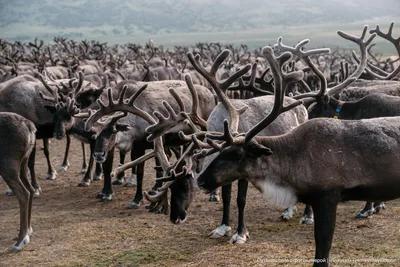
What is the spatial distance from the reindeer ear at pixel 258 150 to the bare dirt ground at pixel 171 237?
4.57 ft

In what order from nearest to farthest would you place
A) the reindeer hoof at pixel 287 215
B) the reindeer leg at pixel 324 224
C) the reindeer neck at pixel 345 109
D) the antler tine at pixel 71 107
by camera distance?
the reindeer leg at pixel 324 224
the reindeer hoof at pixel 287 215
the reindeer neck at pixel 345 109
the antler tine at pixel 71 107

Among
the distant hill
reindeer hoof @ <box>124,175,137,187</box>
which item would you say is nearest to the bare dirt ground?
reindeer hoof @ <box>124,175,137,187</box>

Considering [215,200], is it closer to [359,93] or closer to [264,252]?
[264,252]

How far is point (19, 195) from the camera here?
6203 mm

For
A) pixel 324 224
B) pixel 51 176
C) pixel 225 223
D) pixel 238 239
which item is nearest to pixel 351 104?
pixel 225 223

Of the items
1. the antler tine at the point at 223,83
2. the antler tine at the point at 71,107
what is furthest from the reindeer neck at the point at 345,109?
the antler tine at the point at 71,107

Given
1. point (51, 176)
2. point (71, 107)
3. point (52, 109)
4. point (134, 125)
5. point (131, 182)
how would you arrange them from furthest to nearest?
1. point (51, 176)
2. point (131, 182)
3. point (52, 109)
4. point (71, 107)
5. point (134, 125)

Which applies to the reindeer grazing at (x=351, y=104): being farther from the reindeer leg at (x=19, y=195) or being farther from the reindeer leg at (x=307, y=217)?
the reindeer leg at (x=19, y=195)

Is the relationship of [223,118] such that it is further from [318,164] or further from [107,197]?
[107,197]

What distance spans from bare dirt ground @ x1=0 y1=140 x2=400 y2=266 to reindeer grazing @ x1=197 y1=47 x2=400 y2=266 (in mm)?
998

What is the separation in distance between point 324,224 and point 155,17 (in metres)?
182

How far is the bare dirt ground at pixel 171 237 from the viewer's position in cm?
568

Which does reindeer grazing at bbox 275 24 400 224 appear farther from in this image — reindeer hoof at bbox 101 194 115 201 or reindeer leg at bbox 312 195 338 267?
reindeer hoof at bbox 101 194 115 201

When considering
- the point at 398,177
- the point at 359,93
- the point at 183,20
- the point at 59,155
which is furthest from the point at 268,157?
the point at 183,20
